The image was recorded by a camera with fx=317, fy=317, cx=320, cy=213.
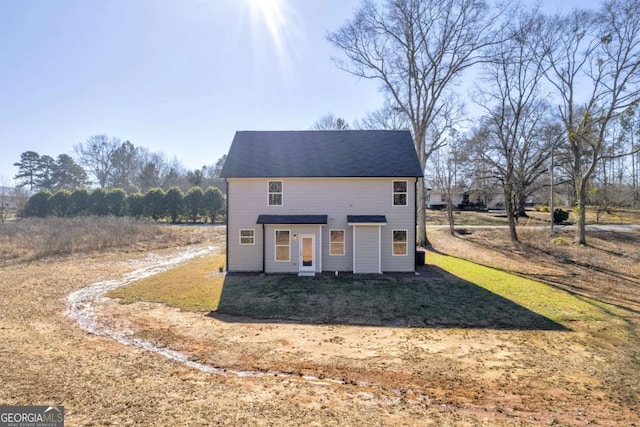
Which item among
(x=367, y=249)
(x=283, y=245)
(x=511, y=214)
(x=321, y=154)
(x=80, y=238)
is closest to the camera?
(x=367, y=249)

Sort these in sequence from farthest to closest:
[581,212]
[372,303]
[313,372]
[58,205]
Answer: [58,205]
[581,212]
[372,303]
[313,372]

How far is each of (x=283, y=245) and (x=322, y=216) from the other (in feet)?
7.81

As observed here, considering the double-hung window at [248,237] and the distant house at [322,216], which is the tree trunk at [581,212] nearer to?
the distant house at [322,216]

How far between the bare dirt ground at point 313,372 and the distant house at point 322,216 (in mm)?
6007

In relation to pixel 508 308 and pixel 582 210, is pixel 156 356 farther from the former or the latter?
pixel 582 210

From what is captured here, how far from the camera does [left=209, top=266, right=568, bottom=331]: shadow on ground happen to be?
9.45 metres

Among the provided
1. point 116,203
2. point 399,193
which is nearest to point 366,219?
point 399,193

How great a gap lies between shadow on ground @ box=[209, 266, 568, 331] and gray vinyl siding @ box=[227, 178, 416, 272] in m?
1.04

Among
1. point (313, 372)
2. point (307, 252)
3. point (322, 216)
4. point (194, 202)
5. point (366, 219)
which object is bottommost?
point (313, 372)

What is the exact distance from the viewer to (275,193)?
629 inches

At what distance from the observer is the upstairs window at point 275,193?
16.0 meters

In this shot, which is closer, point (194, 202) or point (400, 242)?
point (400, 242)

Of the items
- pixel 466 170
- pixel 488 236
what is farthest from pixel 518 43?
pixel 488 236

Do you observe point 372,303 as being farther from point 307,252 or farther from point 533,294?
point 533,294
